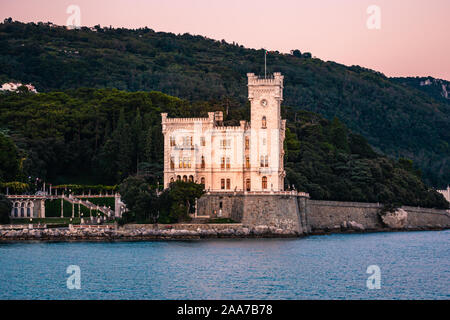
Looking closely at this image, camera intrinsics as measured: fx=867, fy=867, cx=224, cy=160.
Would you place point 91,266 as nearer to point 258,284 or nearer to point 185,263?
point 185,263

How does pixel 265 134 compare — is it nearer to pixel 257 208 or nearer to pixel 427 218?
pixel 257 208

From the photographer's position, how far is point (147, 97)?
11225 centimetres

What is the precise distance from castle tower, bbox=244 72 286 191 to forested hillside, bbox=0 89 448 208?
8.88 metres

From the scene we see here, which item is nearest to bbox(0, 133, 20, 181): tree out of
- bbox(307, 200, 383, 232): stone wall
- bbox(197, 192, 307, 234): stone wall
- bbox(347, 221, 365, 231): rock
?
bbox(197, 192, 307, 234): stone wall

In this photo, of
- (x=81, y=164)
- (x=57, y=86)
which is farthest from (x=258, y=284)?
(x=57, y=86)

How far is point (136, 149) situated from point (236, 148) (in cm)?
2108

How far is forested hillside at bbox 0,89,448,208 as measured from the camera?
3794 inches

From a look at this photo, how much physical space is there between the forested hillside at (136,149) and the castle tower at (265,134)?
29.1ft

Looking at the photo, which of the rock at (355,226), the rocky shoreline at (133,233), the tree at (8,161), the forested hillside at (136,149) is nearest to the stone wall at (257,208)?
the rocky shoreline at (133,233)

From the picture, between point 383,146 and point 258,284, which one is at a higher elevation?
point 383,146

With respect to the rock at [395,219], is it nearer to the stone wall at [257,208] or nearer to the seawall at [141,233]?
the stone wall at [257,208]

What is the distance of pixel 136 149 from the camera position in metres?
101

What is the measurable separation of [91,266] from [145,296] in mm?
12111

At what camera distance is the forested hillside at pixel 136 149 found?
9638 centimetres
